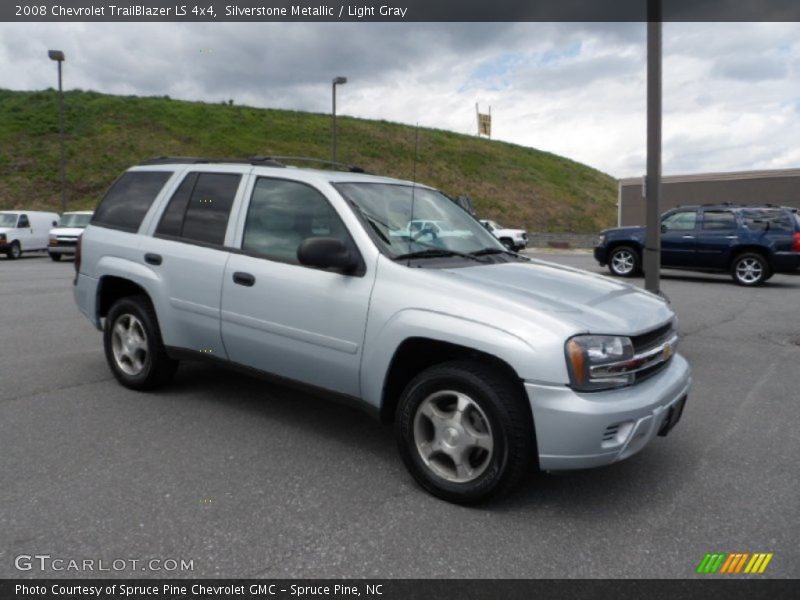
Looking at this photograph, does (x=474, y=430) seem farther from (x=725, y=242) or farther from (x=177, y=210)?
(x=725, y=242)

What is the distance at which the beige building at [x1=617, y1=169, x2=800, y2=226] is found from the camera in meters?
31.3

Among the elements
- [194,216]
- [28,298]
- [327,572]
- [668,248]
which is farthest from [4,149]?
[327,572]

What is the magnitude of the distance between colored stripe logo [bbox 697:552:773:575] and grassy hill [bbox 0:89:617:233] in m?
40.7

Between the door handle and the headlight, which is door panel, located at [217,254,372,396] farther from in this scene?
the headlight

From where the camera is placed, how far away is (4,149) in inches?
1720

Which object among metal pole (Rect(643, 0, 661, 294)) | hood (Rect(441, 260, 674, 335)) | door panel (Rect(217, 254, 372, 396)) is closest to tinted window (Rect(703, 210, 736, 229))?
metal pole (Rect(643, 0, 661, 294))

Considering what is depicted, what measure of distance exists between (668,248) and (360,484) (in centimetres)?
1371

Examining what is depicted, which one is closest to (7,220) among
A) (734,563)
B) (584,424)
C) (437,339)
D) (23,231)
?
(23,231)

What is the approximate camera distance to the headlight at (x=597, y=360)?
314cm

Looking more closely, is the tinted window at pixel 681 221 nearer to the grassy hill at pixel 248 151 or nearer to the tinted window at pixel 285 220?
the tinted window at pixel 285 220

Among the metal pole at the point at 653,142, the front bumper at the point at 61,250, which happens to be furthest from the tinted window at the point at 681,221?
the front bumper at the point at 61,250

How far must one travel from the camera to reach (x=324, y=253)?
12.0ft

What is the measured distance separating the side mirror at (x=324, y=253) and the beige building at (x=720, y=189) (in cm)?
2928
